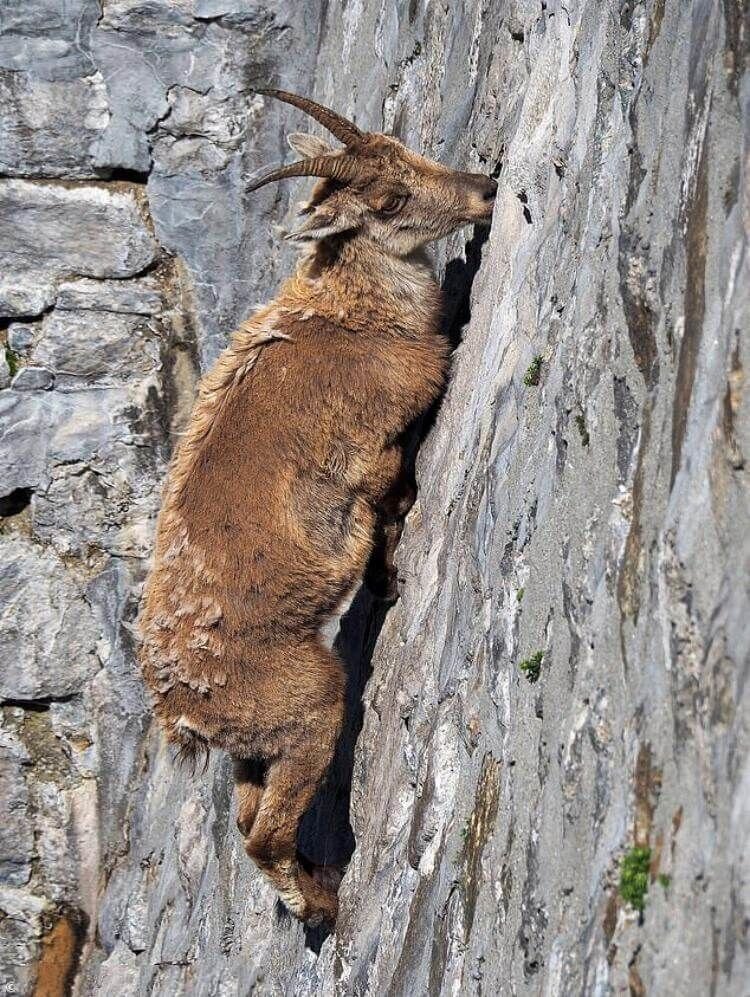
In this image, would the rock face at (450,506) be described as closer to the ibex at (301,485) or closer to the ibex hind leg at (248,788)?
the ibex at (301,485)

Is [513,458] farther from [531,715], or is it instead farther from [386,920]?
[386,920]

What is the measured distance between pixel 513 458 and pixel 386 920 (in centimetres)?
202

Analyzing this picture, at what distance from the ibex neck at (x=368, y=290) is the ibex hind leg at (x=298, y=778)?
5.18ft

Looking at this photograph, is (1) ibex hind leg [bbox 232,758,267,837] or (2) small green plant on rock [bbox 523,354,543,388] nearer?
(2) small green plant on rock [bbox 523,354,543,388]

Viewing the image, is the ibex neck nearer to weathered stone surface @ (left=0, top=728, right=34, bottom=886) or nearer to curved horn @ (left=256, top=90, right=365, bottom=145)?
curved horn @ (left=256, top=90, right=365, bottom=145)

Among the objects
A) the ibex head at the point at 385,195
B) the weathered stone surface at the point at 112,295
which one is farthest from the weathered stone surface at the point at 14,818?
the ibex head at the point at 385,195

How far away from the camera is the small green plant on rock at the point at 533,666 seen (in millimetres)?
4309

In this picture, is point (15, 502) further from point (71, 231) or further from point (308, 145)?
point (308, 145)

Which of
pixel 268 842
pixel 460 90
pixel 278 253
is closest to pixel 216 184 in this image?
pixel 278 253

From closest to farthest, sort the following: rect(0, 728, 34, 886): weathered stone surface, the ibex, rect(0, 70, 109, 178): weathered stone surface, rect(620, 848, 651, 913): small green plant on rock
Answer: rect(620, 848, 651, 913): small green plant on rock → the ibex → rect(0, 70, 109, 178): weathered stone surface → rect(0, 728, 34, 886): weathered stone surface

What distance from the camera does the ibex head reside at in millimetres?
6168

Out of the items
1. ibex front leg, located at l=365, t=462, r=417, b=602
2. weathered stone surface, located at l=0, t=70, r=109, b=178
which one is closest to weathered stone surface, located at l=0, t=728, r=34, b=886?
weathered stone surface, located at l=0, t=70, r=109, b=178

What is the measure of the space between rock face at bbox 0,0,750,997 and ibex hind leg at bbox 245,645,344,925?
11.0 inches

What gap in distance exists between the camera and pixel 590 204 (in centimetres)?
475
